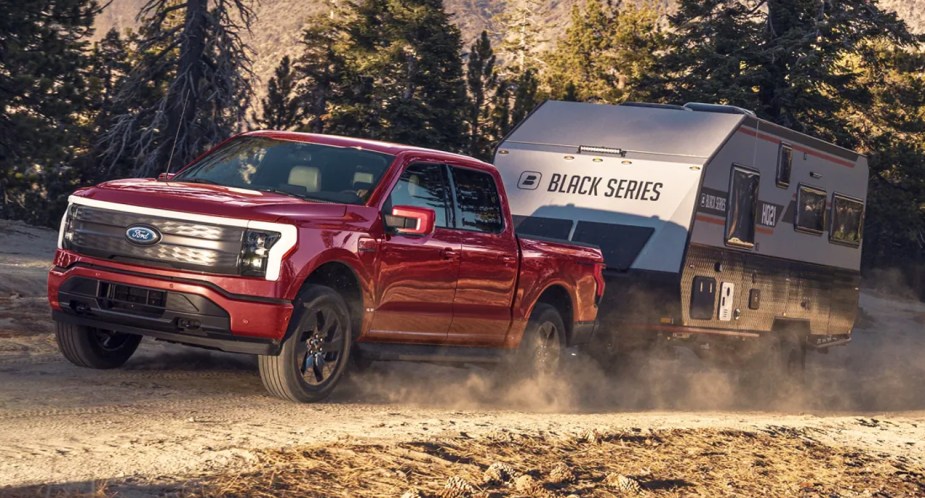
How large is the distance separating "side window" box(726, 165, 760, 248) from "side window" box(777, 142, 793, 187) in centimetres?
62

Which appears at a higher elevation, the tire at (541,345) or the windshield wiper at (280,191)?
the windshield wiper at (280,191)

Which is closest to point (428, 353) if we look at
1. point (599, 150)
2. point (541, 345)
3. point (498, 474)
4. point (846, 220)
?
point (541, 345)

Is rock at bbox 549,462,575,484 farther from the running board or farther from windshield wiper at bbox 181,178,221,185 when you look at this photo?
windshield wiper at bbox 181,178,221,185

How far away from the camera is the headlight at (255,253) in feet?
27.1

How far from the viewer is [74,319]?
8695mm

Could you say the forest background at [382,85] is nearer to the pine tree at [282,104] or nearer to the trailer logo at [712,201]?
the pine tree at [282,104]

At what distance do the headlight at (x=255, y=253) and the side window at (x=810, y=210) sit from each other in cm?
960

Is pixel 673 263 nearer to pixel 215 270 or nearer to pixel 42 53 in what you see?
pixel 215 270

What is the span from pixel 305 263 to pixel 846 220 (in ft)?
37.0

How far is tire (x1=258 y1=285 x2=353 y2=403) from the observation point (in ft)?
28.0

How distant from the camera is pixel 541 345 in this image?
11.2m

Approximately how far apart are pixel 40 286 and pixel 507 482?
1127cm

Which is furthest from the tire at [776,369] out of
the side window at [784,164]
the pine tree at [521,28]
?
the pine tree at [521,28]

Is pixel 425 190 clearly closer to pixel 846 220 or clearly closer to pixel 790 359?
pixel 790 359
